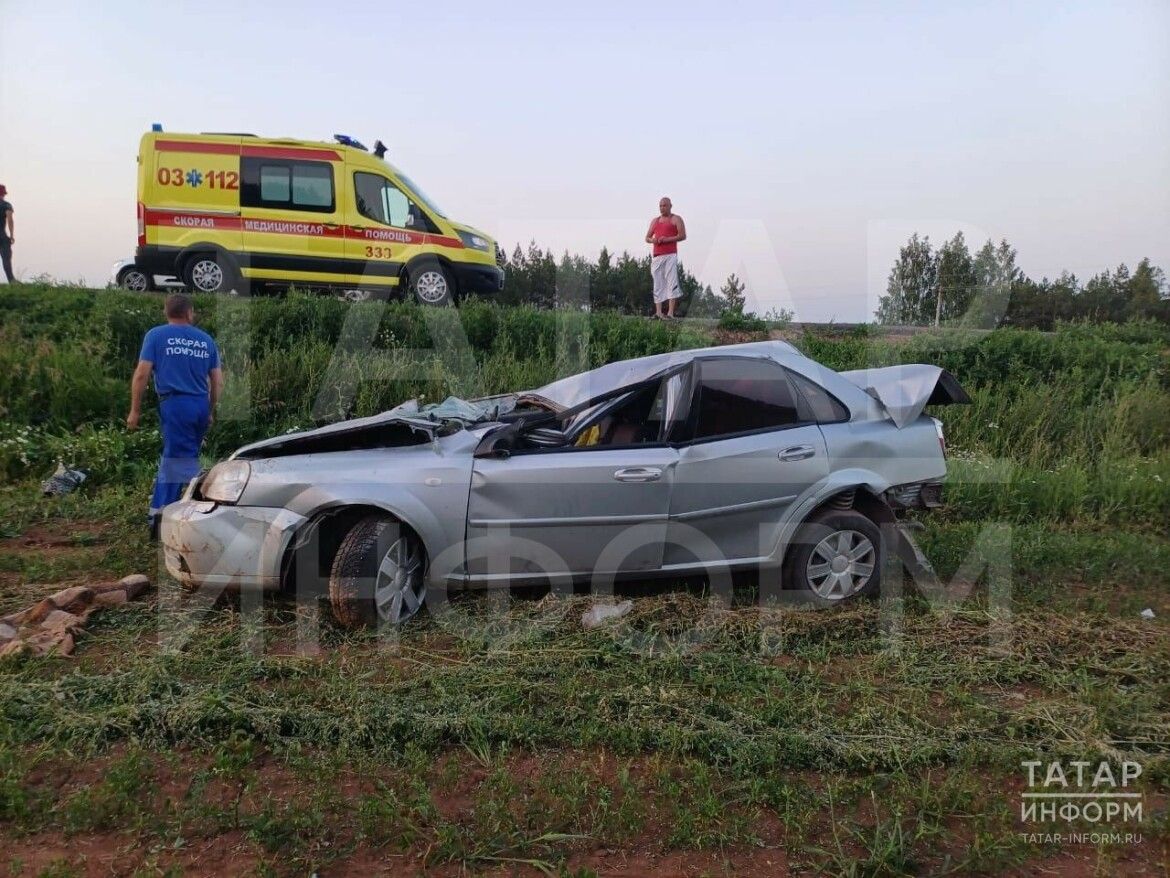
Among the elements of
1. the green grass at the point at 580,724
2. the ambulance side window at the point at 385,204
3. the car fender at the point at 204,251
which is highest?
the ambulance side window at the point at 385,204

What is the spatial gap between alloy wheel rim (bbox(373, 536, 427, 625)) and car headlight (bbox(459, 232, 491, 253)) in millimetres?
8380

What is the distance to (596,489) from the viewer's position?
4523 millimetres

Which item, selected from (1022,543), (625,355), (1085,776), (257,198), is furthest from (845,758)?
(257,198)

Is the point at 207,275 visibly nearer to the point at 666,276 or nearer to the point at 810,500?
the point at 666,276

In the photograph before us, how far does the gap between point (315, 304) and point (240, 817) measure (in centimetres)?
825

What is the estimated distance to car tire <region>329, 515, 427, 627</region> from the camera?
167 inches

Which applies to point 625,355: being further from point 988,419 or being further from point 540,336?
point 988,419

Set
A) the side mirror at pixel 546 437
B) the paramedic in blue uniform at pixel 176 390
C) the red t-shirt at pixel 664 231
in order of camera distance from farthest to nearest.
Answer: the red t-shirt at pixel 664 231
the paramedic in blue uniform at pixel 176 390
the side mirror at pixel 546 437

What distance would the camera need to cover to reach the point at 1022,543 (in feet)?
20.2

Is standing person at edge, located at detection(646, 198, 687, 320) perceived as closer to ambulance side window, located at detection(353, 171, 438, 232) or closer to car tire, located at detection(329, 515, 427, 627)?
ambulance side window, located at detection(353, 171, 438, 232)

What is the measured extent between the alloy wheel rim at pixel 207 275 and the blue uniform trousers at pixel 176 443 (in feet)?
20.5

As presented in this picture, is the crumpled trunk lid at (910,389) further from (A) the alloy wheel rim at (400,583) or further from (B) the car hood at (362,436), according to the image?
(A) the alloy wheel rim at (400,583)

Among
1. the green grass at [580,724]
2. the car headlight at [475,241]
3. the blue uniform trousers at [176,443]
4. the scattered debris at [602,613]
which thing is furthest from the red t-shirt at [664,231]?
the scattered debris at [602,613]

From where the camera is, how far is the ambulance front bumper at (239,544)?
4.26 m
